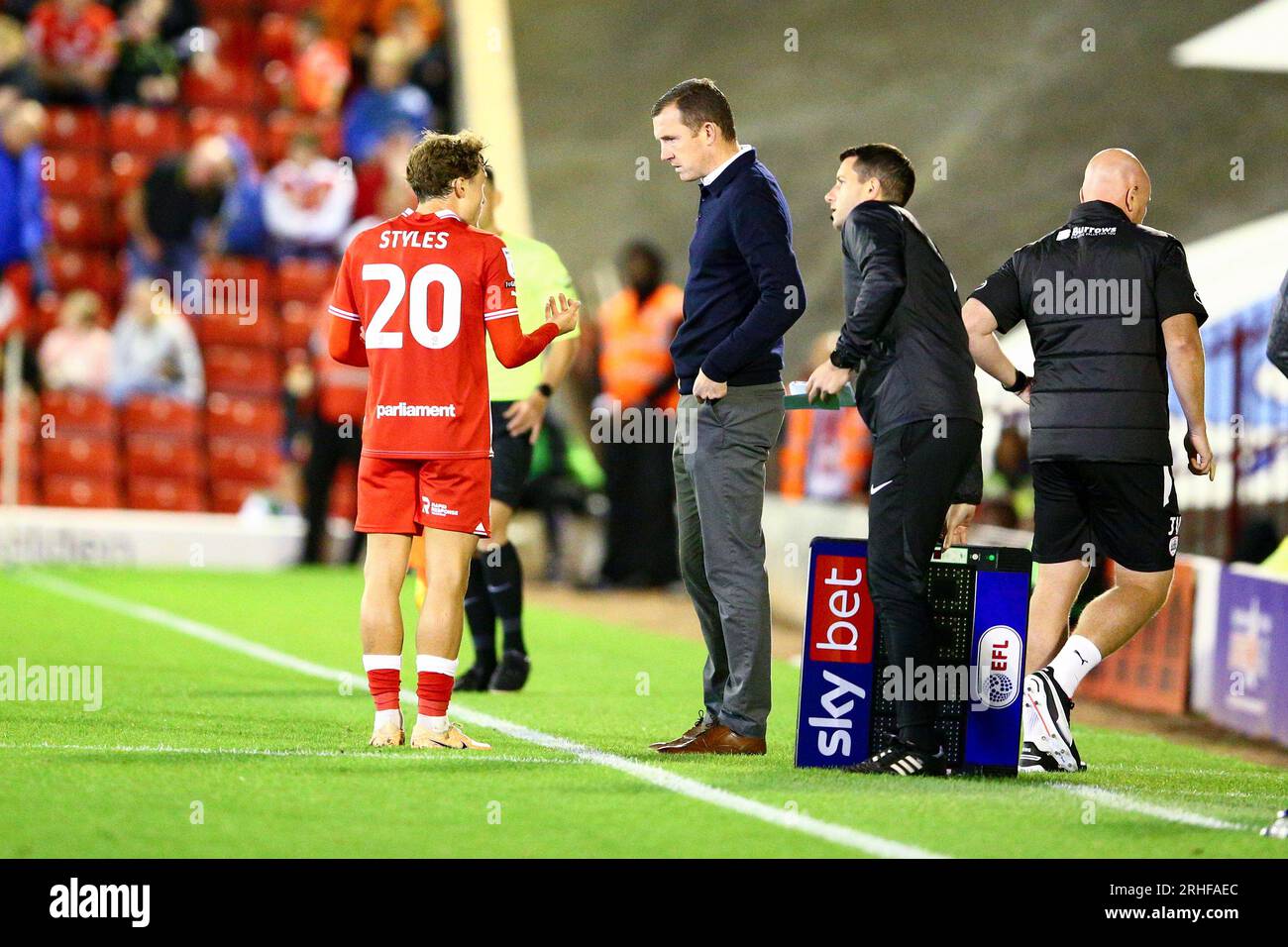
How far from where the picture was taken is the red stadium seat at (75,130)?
21.3 metres

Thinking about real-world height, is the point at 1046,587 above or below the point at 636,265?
below

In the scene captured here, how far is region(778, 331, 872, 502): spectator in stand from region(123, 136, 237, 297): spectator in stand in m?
7.58

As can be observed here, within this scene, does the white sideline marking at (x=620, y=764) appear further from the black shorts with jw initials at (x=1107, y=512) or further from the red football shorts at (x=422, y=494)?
the black shorts with jw initials at (x=1107, y=512)

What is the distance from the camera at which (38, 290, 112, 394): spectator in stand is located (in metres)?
19.1

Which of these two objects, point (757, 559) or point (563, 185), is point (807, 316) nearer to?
point (563, 185)

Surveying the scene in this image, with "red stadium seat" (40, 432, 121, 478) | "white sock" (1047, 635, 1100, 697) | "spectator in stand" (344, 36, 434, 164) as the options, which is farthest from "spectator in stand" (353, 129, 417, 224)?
"white sock" (1047, 635, 1100, 697)

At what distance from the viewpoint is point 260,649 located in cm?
1078

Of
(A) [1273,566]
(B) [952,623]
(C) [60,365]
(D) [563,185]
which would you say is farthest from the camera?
(D) [563,185]

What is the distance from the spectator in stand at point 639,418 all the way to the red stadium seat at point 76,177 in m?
7.30

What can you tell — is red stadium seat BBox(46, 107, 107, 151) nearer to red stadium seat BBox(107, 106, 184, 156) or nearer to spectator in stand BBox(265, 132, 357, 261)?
red stadium seat BBox(107, 106, 184, 156)

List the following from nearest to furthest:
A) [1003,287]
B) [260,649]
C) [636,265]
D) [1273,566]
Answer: [1003,287], [1273,566], [260,649], [636,265]

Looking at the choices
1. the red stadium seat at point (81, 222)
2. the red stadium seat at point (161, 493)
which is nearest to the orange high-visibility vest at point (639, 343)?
the red stadium seat at point (161, 493)

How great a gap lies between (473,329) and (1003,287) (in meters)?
1.90
